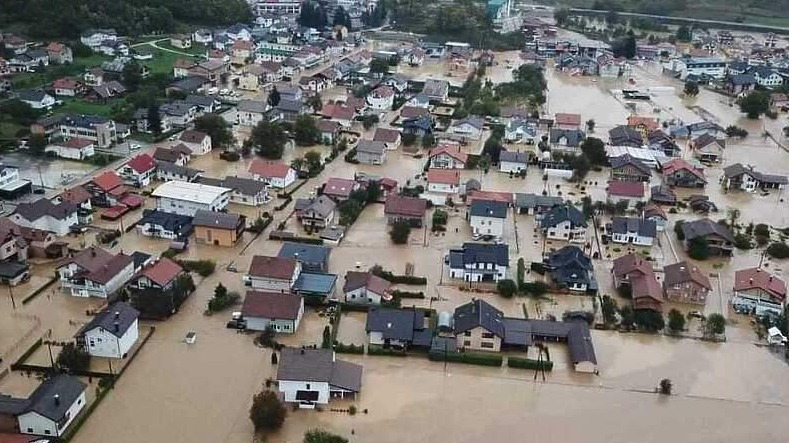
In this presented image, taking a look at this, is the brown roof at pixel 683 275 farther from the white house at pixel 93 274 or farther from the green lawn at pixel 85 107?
the green lawn at pixel 85 107

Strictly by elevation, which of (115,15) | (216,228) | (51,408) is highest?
(115,15)

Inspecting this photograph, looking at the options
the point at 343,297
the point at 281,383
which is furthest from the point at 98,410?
the point at 343,297

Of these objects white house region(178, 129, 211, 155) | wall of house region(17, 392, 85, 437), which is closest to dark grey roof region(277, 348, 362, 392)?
wall of house region(17, 392, 85, 437)

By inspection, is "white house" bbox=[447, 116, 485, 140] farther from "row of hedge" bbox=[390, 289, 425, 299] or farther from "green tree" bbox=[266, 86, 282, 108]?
"row of hedge" bbox=[390, 289, 425, 299]

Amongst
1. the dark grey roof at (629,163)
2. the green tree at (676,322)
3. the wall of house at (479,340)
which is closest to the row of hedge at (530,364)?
the wall of house at (479,340)

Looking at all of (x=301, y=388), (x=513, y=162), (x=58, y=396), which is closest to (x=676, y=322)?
(x=301, y=388)

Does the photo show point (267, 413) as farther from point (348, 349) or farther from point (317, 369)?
point (348, 349)

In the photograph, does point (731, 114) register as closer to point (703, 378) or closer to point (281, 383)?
point (703, 378)
